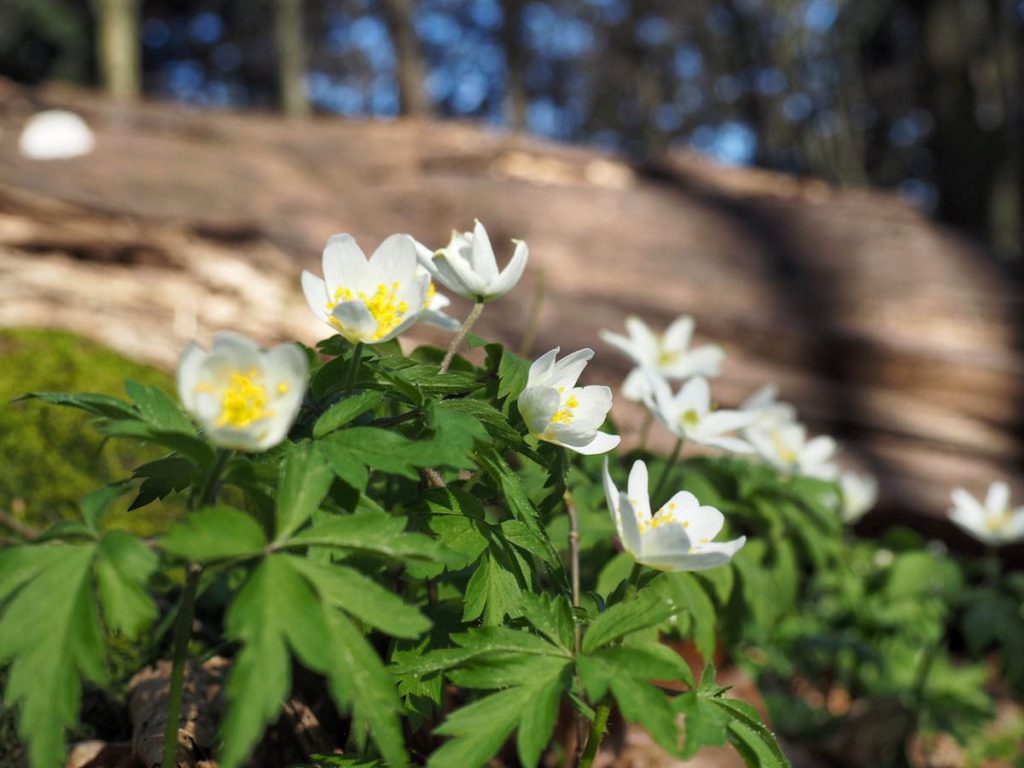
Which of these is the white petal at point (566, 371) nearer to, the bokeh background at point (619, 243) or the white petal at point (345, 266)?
the white petal at point (345, 266)

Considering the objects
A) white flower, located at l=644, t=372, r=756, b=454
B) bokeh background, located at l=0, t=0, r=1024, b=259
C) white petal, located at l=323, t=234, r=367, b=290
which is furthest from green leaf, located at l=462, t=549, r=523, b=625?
bokeh background, located at l=0, t=0, r=1024, b=259

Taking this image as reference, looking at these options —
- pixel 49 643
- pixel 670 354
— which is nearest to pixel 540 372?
pixel 49 643

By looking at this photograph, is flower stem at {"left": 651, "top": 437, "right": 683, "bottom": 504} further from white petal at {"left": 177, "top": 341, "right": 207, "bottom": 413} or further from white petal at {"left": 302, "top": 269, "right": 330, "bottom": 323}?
white petal at {"left": 177, "top": 341, "right": 207, "bottom": 413}


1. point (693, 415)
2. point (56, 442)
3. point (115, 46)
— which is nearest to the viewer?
point (693, 415)

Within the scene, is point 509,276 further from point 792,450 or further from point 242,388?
point 792,450

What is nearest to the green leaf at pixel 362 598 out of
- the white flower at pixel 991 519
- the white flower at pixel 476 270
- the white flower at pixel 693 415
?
the white flower at pixel 476 270
